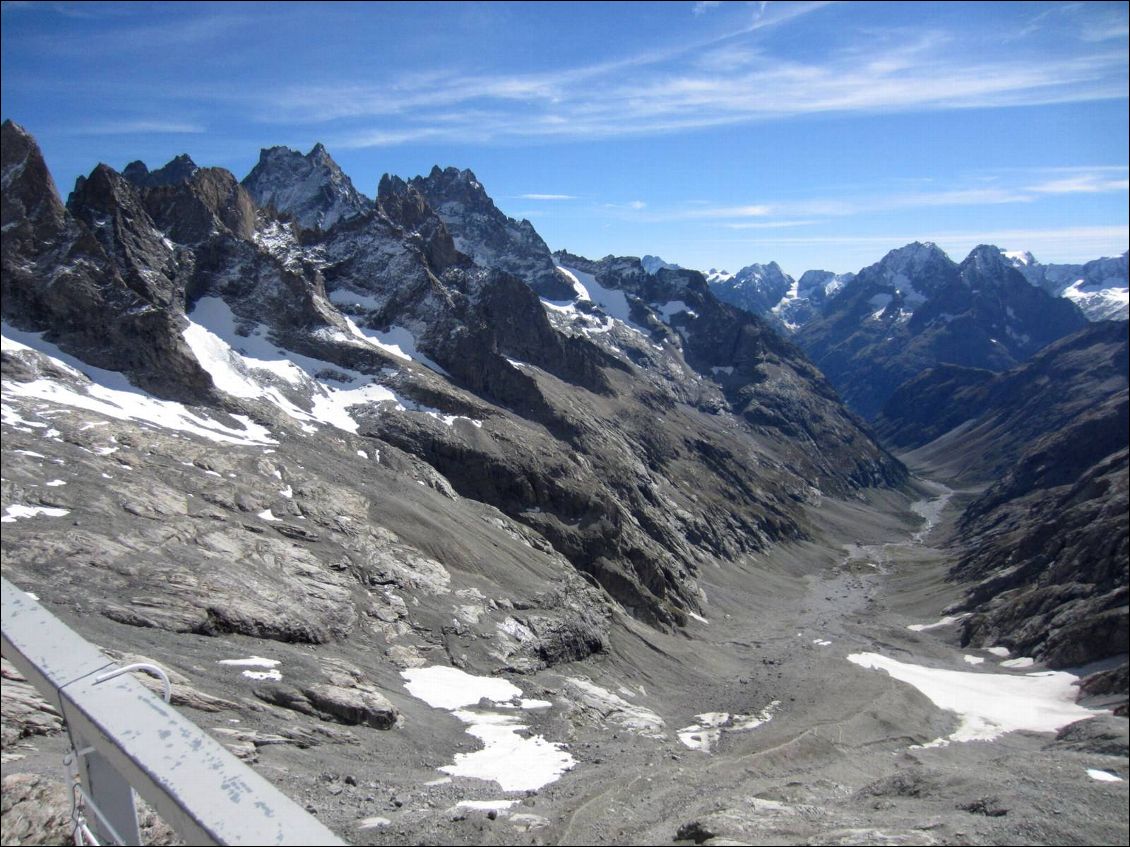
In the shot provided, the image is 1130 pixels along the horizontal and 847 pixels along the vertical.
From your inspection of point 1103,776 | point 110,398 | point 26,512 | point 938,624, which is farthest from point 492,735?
point 938,624

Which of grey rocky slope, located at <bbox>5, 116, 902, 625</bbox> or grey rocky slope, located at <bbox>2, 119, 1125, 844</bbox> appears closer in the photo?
grey rocky slope, located at <bbox>2, 119, 1125, 844</bbox>

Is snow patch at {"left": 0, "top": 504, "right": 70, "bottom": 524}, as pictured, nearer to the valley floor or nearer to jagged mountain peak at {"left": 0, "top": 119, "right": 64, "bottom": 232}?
the valley floor

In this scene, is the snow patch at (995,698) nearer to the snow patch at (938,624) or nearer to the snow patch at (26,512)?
the snow patch at (938,624)

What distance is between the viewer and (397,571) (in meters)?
63.8

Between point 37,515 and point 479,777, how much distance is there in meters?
31.0

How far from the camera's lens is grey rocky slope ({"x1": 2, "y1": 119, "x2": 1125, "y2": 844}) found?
108 ft

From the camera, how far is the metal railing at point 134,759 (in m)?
4.14

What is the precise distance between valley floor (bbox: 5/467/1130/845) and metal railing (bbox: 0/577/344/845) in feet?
22.6

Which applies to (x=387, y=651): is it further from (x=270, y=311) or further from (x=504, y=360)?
(x=504, y=360)

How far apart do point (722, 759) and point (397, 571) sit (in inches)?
1182

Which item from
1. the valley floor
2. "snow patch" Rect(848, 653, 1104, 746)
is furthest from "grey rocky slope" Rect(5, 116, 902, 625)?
"snow patch" Rect(848, 653, 1104, 746)

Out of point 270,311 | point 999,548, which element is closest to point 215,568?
point 270,311

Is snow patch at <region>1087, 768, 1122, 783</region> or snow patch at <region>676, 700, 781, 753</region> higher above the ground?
snow patch at <region>1087, 768, 1122, 783</region>

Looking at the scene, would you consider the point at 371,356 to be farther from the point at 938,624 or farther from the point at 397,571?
the point at 938,624
